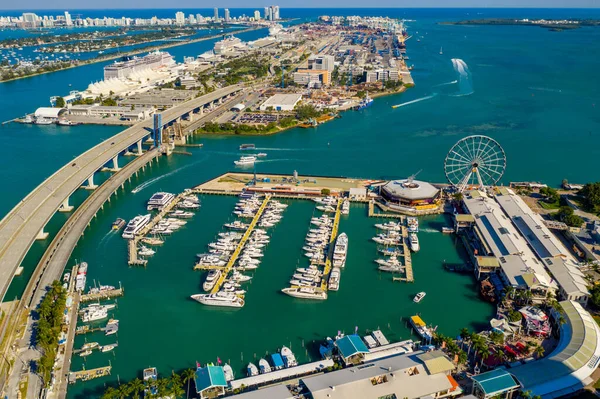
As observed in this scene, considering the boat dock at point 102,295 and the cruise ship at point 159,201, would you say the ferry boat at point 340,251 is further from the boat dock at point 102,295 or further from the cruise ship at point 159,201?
the cruise ship at point 159,201

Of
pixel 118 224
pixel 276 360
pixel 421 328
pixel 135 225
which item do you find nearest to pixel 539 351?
pixel 421 328

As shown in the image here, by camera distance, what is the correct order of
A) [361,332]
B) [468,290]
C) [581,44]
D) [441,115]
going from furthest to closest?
[581,44], [441,115], [468,290], [361,332]

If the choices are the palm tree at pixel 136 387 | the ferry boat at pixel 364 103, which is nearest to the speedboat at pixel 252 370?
the palm tree at pixel 136 387

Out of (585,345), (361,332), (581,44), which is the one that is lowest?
(361,332)

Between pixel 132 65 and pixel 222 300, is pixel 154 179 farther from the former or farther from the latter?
Result: pixel 132 65

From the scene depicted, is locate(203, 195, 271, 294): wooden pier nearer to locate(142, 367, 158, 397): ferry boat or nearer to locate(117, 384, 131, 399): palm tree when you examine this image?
locate(142, 367, 158, 397): ferry boat

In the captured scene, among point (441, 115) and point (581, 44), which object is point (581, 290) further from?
point (581, 44)

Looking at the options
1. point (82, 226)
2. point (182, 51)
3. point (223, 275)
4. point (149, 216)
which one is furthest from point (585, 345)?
point (182, 51)
